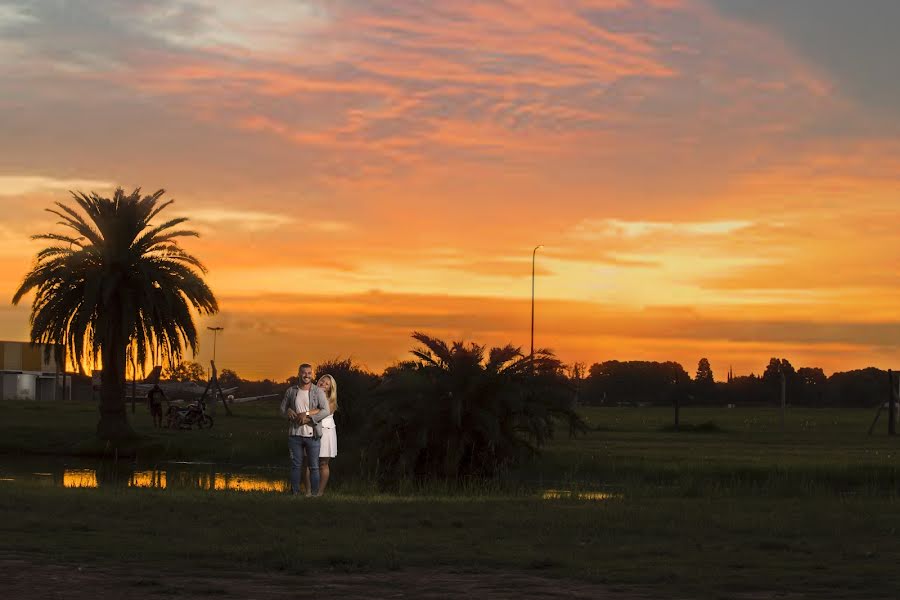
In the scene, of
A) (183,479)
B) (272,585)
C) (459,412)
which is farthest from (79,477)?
(272,585)

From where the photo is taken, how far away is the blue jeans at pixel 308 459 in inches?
763

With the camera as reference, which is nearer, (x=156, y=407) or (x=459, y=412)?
(x=459, y=412)

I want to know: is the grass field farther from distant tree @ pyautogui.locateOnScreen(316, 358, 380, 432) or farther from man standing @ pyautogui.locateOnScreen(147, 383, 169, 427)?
man standing @ pyautogui.locateOnScreen(147, 383, 169, 427)

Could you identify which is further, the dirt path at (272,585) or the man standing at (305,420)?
the man standing at (305,420)

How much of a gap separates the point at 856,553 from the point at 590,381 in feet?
540

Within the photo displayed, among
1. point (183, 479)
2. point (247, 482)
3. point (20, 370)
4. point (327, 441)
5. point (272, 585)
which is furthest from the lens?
point (20, 370)

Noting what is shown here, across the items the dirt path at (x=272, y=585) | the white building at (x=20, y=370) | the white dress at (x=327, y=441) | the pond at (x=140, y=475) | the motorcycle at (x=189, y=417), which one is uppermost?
the white building at (x=20, y=370)

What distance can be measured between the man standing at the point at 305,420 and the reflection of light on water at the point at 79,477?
8.25 m

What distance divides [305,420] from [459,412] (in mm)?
6916

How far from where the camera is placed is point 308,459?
1961 cm

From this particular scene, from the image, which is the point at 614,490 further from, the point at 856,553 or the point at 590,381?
the point at 590,381

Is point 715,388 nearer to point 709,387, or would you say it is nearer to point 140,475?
point 709,387

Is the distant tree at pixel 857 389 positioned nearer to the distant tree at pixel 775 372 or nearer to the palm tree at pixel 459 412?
the distant tree at pixel 775 372

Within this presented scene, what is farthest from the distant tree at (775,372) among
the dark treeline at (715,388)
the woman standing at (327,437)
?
the woman standing at (327,437)
